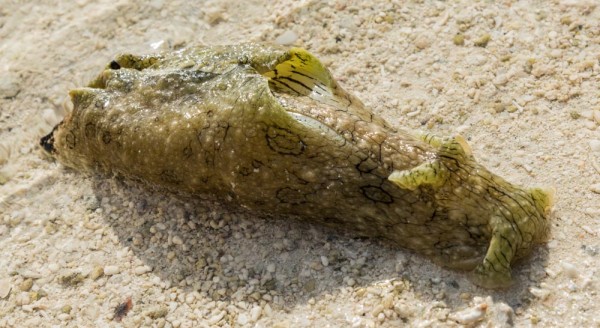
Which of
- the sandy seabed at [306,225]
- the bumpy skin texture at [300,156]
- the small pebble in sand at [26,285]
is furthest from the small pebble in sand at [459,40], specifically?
the small pebble in sand at [26,285]

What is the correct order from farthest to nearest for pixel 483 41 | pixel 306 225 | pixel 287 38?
pixel 287 38 → pixel 483 41 → pixel 306 225

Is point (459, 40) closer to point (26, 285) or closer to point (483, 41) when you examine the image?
point (483, 41)

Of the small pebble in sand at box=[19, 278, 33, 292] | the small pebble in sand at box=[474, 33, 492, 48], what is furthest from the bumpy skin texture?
the small pebble in sand at box=[474, 33, 492, 48]

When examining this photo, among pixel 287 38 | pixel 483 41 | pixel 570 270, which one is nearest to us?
pixel 570 270

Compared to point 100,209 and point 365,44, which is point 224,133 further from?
point 365,44

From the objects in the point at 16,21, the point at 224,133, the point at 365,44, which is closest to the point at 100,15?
the point at 16,21

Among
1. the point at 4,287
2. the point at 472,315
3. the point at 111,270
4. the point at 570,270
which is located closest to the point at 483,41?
the point at 570,270
